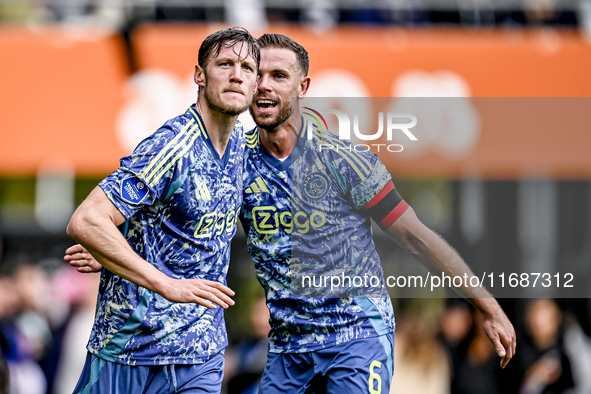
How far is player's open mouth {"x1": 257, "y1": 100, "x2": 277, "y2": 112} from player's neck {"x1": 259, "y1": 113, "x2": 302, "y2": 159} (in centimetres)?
12

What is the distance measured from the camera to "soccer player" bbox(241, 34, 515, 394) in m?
4.59

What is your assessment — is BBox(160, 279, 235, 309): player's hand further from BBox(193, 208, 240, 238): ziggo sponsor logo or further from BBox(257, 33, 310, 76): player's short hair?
BBox(257, 33, 310, 76): player's short hair

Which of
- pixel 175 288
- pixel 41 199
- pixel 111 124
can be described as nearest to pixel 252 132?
pixel 175 288

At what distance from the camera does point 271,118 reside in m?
4.74

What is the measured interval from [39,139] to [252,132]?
4.80 meters

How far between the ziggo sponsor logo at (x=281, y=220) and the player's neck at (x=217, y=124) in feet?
1.41

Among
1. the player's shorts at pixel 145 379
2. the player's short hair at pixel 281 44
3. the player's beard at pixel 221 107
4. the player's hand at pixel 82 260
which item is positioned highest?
the player's short hair at pixel 281 44

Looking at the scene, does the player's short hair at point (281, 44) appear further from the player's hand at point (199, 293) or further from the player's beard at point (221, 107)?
the player's hand at point (199, 293)

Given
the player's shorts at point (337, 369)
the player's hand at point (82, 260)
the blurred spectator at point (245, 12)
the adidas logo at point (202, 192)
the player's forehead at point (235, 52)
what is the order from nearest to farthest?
the adidas logo at point (202, 192)
the player's forehead at point (235, 52)
the player's shorts at point (337, 369)
the player's hand at point (82, 260)
the blurred spectator at point (245, 12)

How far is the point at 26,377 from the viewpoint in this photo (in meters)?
8.31

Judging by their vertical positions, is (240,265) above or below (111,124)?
below

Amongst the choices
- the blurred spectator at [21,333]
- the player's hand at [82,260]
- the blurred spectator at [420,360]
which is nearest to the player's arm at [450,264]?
the player's hand at [82,260]

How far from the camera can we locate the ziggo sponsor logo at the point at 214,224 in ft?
14.1

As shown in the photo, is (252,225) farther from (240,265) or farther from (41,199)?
(41,199)
